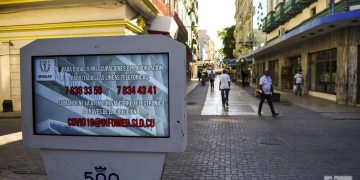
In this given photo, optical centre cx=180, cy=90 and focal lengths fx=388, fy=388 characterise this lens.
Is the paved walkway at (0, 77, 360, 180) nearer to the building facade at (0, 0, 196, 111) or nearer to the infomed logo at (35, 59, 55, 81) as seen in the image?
the infomed logo at (35, 59, 55, 81)

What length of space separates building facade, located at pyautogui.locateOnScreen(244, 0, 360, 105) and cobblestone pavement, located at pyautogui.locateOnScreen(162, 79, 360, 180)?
5.55 metres

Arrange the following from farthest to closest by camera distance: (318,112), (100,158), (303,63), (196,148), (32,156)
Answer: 1. (303,63)
2. (318,112)
3. (196,148)
4. (32,156)
5. (100,158)

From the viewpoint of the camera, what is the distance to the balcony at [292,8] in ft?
81.4

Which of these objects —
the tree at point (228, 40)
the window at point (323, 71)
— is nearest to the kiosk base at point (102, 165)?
the window at point (323, 71)

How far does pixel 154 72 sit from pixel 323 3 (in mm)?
18723

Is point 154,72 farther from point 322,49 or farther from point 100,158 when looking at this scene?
point 322,49

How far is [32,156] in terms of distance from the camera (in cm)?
732

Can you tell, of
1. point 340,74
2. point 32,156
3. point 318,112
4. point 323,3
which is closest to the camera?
point 32,156

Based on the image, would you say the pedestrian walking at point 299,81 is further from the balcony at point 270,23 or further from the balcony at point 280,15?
the balcony at point 270,23

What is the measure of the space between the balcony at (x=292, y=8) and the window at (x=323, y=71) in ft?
11.5

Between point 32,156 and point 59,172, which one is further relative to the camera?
point 32,156

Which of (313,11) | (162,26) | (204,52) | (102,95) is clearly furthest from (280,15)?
(204,52)

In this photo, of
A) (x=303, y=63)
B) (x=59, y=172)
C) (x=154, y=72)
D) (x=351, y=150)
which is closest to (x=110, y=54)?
(x=154, y=72)

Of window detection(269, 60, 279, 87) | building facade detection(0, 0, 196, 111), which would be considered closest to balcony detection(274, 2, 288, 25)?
window detection(269, 60, 279, 87)
